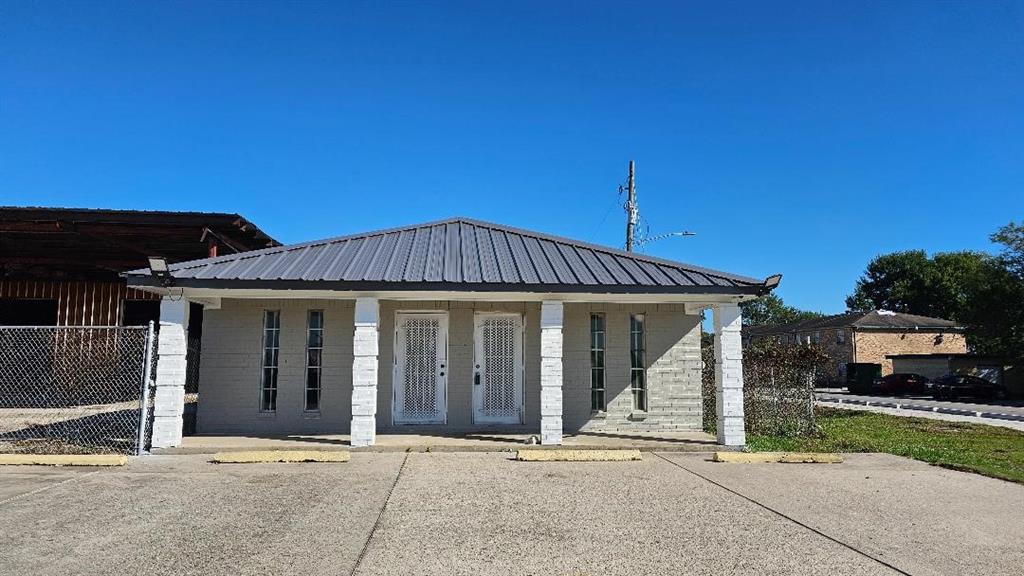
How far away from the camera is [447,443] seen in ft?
33.9

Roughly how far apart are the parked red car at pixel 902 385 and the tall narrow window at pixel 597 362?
29.9m

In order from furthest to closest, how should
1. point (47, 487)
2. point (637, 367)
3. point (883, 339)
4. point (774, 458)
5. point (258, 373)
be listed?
point (883, 339)
point (637, 367)
point (258, 373)
point (774, 458)
point (47, 487)

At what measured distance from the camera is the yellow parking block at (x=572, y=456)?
946cm

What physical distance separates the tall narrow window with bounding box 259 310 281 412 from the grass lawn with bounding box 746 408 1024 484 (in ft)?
27.7

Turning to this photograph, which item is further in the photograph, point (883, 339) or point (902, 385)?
point (883, 339)

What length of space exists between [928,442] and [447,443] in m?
9.81

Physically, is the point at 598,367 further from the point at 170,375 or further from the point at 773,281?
the point at 170,375

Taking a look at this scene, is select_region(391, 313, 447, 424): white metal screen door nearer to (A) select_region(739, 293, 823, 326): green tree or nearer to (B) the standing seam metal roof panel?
(B) the standing seam metal roof panel

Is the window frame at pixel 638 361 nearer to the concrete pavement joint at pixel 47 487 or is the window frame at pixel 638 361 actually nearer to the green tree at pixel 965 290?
the concrete pavement joint at pixel 47 487

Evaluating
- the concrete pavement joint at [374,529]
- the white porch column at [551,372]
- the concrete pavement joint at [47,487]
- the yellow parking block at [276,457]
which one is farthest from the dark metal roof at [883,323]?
the concrete pavement joint at [47,487]

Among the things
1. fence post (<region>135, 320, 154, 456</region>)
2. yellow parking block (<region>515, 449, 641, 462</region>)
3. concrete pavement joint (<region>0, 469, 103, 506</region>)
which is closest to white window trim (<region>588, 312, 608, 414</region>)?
yellow parking block (<region>515, 449, 641, 462</region>)

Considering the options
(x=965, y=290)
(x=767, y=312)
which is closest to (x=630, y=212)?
(x=965, y=290)

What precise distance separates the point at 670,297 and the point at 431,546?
6.37 m

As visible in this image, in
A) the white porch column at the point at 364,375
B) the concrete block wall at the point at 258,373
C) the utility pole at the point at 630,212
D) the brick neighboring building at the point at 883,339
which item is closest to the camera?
the white porch column at the point at 364,375
